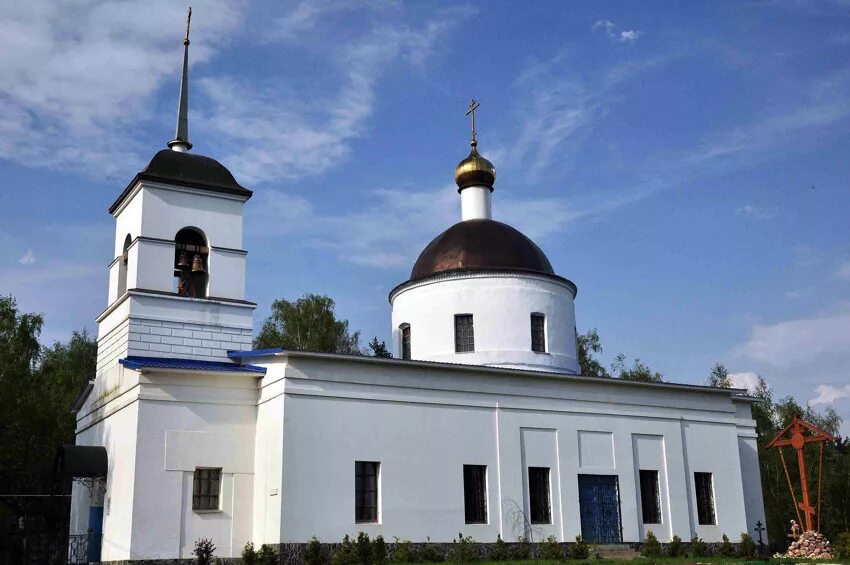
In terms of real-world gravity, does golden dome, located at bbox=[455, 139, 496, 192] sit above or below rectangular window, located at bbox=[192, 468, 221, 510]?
above

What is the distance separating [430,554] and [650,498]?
277 inches

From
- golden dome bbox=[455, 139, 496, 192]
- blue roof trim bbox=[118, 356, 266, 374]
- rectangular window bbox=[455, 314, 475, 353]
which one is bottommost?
blue roof trim bbox=[118, 356, 266, 374]

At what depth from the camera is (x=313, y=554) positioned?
18406 mm

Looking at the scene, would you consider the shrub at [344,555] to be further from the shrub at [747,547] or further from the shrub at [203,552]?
the shrub at [747,547]

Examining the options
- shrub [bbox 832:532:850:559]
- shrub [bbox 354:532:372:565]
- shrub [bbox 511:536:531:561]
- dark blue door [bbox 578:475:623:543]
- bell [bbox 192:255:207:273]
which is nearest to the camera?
shrub [bbox 354:532:372:565]

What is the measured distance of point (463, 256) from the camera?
85.1 ft

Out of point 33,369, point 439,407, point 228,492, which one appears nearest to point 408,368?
point 439,407

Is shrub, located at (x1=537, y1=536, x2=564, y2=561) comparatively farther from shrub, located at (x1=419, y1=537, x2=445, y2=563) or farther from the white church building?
shrub, located at (x1=419, y1=537, x2=445, y2=563)

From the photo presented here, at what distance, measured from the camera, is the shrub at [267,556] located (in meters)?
18.2

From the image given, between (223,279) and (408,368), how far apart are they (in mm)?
4797

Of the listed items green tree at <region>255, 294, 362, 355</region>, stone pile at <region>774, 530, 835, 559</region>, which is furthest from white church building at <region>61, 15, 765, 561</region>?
green tree at <region>255, 294, 362, 355</region>

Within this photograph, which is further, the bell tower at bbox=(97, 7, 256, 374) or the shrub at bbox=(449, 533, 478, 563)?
the bell tower at bbox=(97, 7, 256, 374)

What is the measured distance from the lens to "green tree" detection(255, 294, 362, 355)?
138 feet

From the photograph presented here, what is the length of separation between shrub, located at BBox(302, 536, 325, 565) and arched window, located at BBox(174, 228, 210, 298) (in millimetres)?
6387
